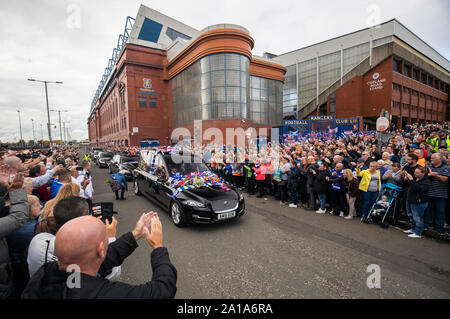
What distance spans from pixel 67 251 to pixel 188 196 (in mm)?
4182

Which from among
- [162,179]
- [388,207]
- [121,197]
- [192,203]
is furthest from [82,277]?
[121,197]

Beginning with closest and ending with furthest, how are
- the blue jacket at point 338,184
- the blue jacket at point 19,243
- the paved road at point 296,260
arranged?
the blue jacket at point 19,243 → the paved road at point 296,260 → the blue jacket at point 338,184

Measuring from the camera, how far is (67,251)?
1335 millimetres

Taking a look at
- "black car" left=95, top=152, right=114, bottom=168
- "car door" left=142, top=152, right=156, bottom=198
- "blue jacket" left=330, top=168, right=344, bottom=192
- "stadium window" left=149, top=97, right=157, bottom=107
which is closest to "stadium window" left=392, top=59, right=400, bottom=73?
"blue jacket" left=330, top=168, right=344, bottom=192

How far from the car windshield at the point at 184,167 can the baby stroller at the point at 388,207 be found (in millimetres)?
4928

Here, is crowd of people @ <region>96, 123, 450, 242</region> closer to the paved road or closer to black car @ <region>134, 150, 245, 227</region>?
the paved road

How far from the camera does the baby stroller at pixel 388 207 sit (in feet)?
17.7

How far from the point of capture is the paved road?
3148 mm

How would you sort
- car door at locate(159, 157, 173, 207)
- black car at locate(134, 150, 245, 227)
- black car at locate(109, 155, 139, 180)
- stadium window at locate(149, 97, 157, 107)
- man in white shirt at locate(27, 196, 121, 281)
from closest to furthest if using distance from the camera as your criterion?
man in white shirt at locate(27, 196, 121, 281), black car at locate(134, 150, 245, 227), car door at locate(159, 157, 173, 207), black car at locate(109, 155, 139, 180), stadium window at locate(149, 97, 157, 107)

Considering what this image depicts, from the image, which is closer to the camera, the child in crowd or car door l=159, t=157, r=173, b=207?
the child in crowd

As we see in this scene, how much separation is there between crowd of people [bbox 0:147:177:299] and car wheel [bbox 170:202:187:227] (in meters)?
2.70

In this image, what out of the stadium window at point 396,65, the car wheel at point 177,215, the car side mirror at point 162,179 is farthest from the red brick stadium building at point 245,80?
the car wheel at point 177,215

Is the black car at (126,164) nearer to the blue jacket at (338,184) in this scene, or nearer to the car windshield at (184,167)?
the car windshield at (184,167)
